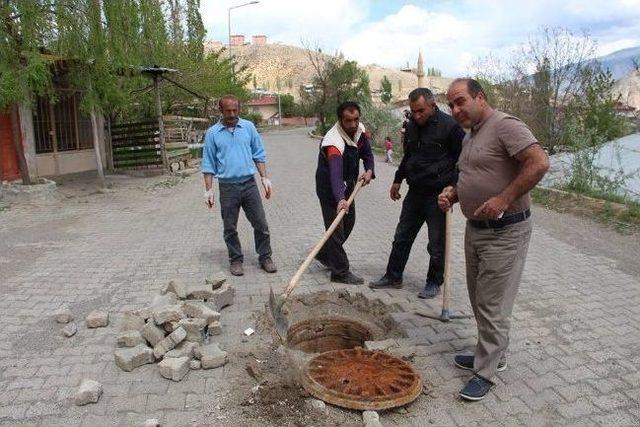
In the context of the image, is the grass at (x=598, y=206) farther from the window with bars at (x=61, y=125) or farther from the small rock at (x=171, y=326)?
the window with bars at (x=61, y=125)

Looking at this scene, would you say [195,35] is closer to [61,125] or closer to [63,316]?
[61,125]

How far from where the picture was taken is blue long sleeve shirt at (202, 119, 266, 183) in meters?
5.67

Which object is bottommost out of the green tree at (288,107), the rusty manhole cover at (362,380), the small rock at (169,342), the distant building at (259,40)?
the rusty manhole cover at (362,380)

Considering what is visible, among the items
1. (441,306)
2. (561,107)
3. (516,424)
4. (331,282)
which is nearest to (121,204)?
(331,282)

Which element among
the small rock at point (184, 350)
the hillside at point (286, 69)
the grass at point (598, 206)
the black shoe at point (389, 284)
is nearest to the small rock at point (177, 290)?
the small rock at point (184, 350)

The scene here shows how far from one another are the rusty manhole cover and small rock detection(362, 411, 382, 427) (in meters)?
0.09

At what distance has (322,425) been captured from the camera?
10.3 feet

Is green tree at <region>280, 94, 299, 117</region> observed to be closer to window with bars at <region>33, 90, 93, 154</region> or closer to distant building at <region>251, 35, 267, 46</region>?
window with bars at <region>33, 90, 93, 154</region>

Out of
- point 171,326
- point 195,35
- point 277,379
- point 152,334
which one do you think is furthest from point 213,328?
point 195,35

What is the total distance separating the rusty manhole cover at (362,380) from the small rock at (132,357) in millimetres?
1108

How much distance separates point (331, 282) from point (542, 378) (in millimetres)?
2417

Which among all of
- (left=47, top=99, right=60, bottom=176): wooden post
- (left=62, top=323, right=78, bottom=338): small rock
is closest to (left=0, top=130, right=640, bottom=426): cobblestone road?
(left=62, top=323, right=78, bottom=338): small rock

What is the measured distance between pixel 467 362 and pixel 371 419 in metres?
0.99

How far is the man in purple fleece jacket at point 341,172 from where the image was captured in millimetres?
5027
